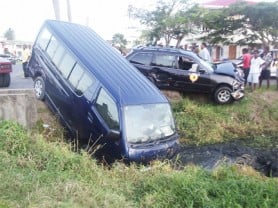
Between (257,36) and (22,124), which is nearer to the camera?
(22,124)

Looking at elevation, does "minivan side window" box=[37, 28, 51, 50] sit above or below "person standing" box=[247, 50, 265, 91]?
above

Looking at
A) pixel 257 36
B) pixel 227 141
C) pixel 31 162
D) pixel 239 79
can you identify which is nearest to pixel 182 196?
pixel 31 162

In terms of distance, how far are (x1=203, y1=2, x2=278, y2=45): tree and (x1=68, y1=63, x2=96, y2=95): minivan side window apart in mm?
18273

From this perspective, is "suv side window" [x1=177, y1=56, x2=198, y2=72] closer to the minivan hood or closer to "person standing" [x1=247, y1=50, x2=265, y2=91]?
the minivan hood

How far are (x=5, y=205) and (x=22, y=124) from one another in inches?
159

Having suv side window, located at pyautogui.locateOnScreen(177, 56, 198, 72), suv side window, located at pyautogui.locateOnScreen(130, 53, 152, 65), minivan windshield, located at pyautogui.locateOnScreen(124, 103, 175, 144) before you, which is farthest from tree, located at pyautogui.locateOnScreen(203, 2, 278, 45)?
minivan windshield, located at pyautogui.locateOnScreen(124, 103, 175, 144)

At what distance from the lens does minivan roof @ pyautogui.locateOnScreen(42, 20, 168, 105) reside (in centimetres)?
834

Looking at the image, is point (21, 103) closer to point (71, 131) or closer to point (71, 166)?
point (71, 131)

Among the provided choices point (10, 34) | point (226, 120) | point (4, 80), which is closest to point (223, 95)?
point (226, 120)

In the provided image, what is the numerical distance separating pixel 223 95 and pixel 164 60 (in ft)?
7.22

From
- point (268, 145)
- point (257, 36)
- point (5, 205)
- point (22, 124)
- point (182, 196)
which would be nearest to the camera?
point (5, 205)

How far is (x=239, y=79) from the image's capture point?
13.0 meters

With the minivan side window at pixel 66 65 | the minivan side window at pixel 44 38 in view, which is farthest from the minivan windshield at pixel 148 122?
the minivan side window at pixel 44 38

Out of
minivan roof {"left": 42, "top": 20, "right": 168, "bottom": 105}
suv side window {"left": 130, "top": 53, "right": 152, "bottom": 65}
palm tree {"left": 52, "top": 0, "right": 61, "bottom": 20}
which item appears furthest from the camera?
palm tree {"left": 52, "top": 0, "right": 61, "bottom": 20}
